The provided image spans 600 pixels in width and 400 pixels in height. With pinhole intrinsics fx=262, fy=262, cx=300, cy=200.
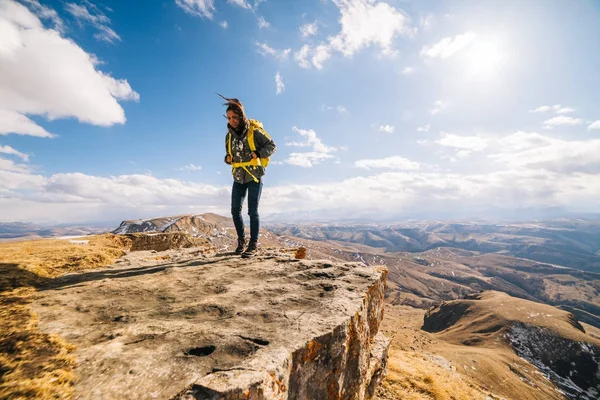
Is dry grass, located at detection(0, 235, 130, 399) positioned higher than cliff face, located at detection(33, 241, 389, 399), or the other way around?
dry grass, located at detection(0, 235, 130, 399)

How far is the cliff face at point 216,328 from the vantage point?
11.6 feet

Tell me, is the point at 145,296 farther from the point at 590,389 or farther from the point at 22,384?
the point at 590,389

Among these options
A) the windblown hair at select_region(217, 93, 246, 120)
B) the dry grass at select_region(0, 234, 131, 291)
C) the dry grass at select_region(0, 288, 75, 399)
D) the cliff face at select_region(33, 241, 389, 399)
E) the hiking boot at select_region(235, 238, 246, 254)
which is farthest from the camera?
the hiking boot at select_region(235, 238, 246, 254)

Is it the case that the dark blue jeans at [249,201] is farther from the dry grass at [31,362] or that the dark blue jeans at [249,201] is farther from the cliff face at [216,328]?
the dry grass at [31,362]

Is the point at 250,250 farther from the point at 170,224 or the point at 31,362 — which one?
the point at 170,224

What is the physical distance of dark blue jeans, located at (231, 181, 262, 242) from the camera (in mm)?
9890

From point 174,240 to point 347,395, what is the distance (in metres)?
19.1

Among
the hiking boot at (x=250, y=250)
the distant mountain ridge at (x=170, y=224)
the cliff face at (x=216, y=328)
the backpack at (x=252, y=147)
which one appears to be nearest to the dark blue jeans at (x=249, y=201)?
the backpack at (x=252, y=147)

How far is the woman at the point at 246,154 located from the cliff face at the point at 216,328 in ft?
8.02

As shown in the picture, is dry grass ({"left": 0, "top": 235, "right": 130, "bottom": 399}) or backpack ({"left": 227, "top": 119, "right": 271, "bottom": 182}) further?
backpack ({"left": 227, "top": 119, "right": 271, "bottom": 182})

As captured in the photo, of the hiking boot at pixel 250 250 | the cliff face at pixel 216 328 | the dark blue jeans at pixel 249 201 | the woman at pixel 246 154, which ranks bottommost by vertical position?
the cliff face at pixel 216 328

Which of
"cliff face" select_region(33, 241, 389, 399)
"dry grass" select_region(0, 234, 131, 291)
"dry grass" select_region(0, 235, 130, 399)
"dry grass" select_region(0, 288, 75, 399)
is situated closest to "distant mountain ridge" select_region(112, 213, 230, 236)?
"dry grass" select_region(0, 234, 131, 291)

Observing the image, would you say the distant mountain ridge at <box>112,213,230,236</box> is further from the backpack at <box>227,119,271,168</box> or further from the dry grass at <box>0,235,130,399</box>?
the dry grass at <box>0,235,130,399</box>

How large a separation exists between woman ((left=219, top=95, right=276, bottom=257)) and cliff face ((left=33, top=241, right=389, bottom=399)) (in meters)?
2.44
